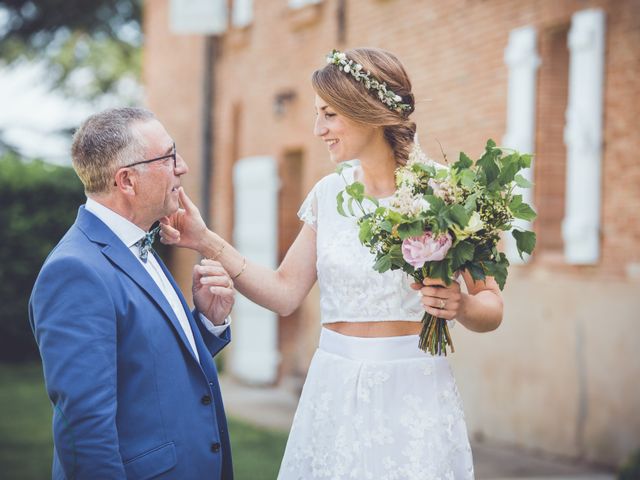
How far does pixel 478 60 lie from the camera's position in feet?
31.4

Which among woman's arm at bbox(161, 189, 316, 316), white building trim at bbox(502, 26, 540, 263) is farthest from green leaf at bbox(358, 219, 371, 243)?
white building trim at bbox(502, 26, 540, 263)

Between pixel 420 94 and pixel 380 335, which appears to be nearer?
pixel 380 335

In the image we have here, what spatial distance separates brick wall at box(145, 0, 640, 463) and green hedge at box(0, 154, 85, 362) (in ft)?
13.4

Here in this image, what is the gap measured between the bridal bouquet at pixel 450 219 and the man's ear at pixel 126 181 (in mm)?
729

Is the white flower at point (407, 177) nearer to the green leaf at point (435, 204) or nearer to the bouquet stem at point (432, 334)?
the green leaf at point (435, 204)

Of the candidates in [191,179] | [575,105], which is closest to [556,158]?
[575,105]

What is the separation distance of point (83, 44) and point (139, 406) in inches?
758

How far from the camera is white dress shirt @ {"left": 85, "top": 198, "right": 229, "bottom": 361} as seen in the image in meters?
3.29

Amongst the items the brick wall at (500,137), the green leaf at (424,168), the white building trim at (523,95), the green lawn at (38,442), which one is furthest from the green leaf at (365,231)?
the white building trim at (523,95)

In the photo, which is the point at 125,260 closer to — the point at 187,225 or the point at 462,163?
the point at 187,225

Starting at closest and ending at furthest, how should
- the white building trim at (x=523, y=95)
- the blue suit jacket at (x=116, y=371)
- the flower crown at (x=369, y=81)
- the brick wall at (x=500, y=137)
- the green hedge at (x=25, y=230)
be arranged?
the blue suit jacket at (x=116, y=371) → the flower crown at (x=369, y=81) → the brick wall at (x=500, y=137) → the white building trim at (x=523, y=95) → the green hedge at (x=25, y=230)

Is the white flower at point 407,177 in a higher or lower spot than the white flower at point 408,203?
higher

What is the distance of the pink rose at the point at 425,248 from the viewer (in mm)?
3232

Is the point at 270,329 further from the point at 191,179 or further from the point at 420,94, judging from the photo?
the point at 420,94
